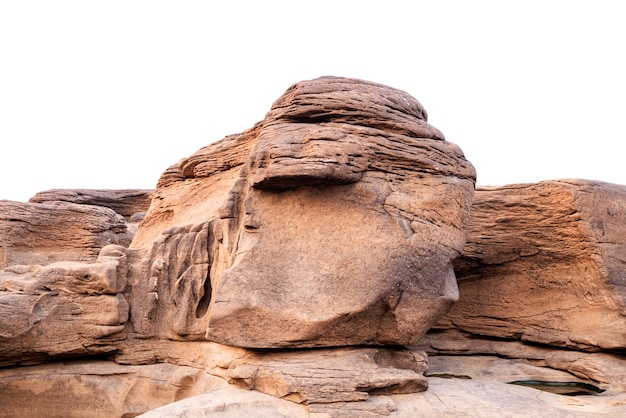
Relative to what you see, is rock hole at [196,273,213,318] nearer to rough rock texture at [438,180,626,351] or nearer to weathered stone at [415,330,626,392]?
weathered stone at [415,330,626,392]

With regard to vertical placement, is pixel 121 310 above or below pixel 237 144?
below

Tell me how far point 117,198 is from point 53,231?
164 inches

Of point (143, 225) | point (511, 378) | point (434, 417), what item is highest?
point (143, 225)

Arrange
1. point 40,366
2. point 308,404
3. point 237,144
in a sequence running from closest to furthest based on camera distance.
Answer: point 308,404 → point 40,366 → point 237,144

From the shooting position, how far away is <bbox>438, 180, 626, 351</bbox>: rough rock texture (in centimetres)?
821

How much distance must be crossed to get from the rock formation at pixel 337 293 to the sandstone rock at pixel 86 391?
0.02 m

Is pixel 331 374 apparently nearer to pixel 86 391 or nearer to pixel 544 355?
pixel 86 391

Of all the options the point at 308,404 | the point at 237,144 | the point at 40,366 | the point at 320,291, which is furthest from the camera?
the point at 237,144

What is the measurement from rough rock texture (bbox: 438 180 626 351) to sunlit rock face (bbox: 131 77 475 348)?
64.3 inches

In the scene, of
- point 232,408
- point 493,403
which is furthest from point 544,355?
point 232,408

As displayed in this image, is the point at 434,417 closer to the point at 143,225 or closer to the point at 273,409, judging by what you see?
the point at 273,409

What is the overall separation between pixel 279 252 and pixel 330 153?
1154mm

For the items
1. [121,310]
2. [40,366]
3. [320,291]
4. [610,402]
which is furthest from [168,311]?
[610,402]

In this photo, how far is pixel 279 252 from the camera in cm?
673
